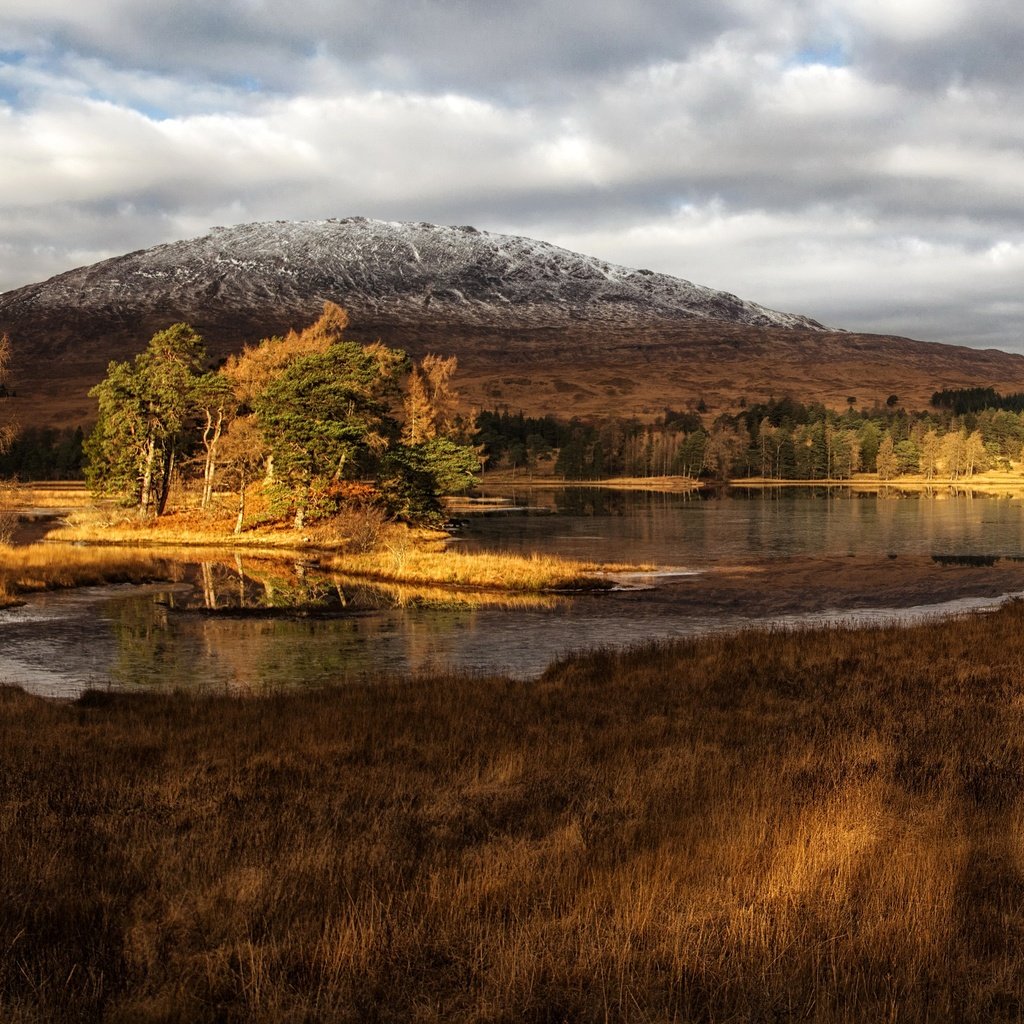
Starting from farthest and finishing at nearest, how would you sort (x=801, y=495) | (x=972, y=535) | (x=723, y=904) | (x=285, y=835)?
(x=801, y=495)
(x=972, y=535)
(x=285, y=835)
(x=723, y=904)

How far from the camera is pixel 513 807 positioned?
1013 cm

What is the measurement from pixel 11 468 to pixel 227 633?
14642 centimetres

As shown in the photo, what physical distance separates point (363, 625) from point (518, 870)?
2529cm

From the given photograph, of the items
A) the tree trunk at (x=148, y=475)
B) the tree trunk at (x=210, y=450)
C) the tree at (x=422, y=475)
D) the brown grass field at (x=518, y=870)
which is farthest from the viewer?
the tree trunk at (x=148, y=475)

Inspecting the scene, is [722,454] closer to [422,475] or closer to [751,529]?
[751,529]

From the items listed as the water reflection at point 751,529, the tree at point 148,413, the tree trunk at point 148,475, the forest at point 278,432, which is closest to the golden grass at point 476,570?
the water reflection at point 751,529

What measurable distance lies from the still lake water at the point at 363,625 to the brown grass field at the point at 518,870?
941 cm

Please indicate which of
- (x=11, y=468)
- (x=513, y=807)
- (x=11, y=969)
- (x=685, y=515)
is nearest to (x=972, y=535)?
(x=685, y=515)

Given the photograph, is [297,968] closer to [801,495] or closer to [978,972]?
[978,972]

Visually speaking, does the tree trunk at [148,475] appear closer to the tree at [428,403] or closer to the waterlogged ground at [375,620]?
the tree at [428,403]

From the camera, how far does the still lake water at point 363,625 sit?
80.6 feet

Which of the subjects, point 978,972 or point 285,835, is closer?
point 978,972

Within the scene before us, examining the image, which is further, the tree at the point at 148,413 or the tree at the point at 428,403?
the tree at the point at 428,403

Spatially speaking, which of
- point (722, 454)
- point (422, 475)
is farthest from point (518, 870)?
point (722, 454)
